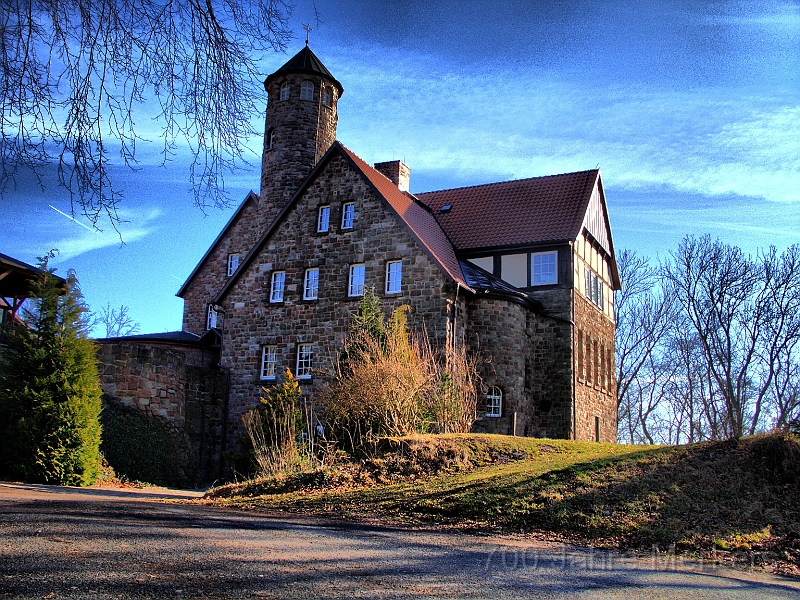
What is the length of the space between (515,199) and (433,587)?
2456 centimetres

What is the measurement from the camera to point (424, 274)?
78.7 feet

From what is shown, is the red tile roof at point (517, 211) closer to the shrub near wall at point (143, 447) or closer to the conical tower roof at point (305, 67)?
the conical tower roof at point (305, 67)

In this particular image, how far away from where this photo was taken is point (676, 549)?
9562 mm

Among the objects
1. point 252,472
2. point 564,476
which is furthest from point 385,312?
point 564,476

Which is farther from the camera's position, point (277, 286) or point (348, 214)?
point (277, 286)

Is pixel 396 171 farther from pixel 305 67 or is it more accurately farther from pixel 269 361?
pixel 269 361

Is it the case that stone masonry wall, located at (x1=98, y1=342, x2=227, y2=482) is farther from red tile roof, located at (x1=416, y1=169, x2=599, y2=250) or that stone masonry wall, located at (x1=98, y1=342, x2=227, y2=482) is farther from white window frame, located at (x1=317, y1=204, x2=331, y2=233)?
red tile roof, located at (x1=416, y1=169, x2=599, y2=250)

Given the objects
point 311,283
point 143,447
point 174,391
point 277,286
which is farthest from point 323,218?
point 143,447

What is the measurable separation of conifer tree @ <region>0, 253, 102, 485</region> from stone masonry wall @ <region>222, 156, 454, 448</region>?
8.48 meters

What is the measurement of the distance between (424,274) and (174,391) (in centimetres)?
855

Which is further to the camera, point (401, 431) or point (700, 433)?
point (700, 433)

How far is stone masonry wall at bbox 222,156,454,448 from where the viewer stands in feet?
79.8

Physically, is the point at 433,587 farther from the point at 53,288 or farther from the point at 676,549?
the point at 53,288

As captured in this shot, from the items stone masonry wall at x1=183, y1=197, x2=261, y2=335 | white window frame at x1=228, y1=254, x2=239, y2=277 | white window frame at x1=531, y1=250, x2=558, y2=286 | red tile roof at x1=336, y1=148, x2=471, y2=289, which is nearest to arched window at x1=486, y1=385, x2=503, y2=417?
red tile roof at x1=336, y1=148, x2=471, y2=289
